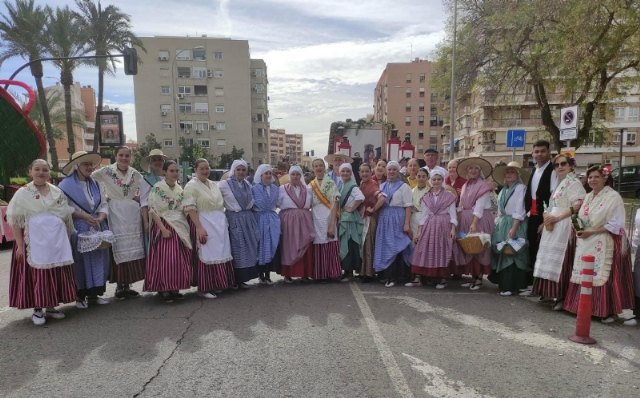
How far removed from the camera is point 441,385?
3.41 meters

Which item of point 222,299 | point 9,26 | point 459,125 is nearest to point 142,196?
point 222,299

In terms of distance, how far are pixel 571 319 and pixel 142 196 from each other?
5.30 meters

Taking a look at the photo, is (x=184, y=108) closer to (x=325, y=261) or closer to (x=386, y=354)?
(x=325, y=261)

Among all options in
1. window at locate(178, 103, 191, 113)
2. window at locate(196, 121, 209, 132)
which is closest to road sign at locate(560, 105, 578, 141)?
window at locate(196, 121, 209, 132)

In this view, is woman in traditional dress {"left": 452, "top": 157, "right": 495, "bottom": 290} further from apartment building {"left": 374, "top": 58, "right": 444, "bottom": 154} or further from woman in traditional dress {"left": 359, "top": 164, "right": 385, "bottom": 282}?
apartment building {"left": 374, "top": 58, "right": 444, "bottom": 154}

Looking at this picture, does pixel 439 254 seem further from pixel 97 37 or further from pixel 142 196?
pixel 97 37

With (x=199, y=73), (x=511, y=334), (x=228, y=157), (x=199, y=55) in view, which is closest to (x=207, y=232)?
(x=511, y=334)

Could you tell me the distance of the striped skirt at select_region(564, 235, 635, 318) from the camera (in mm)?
4699

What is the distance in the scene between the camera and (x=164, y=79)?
2188 inches

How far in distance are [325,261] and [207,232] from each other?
179 cm

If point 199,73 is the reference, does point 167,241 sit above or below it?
below

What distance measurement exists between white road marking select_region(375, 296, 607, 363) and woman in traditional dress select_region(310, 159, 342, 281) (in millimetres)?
1309

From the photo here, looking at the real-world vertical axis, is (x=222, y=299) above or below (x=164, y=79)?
below

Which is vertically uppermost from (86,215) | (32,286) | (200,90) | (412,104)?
(412,104)
